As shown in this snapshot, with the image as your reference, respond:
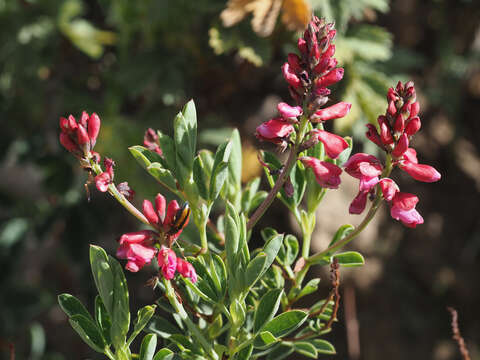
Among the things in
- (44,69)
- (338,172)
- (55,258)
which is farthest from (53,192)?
(338,172)

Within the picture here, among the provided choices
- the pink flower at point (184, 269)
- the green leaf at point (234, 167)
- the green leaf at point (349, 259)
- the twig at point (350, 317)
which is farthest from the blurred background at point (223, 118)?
the pink flower at point (184, 269)

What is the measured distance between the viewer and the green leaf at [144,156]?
23.7 inches

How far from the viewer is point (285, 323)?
1.91ft

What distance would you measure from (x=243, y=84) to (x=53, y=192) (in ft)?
2.11

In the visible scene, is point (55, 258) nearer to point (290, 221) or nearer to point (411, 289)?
point (290, 221)

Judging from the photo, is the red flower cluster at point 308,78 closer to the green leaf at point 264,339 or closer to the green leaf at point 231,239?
the green leaf at point 231,239

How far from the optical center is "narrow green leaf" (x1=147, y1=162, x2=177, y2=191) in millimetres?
593

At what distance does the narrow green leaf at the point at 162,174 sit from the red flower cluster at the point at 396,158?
19cm

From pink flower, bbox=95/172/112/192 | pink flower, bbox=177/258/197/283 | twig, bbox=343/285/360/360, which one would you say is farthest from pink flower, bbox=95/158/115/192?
twig, bbox=343/285/360/360

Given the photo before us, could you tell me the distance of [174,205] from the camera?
1.85ft

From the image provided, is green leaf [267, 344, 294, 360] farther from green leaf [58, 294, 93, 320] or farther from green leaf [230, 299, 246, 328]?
green leaf [58, 294, 93, 320]

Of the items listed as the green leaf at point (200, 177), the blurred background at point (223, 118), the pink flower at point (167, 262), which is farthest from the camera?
the blurred background at point (223, 118)

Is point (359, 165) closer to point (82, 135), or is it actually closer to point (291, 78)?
point (291, 78)

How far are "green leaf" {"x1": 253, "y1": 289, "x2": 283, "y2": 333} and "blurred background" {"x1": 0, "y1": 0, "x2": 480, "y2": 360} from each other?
0.77m
